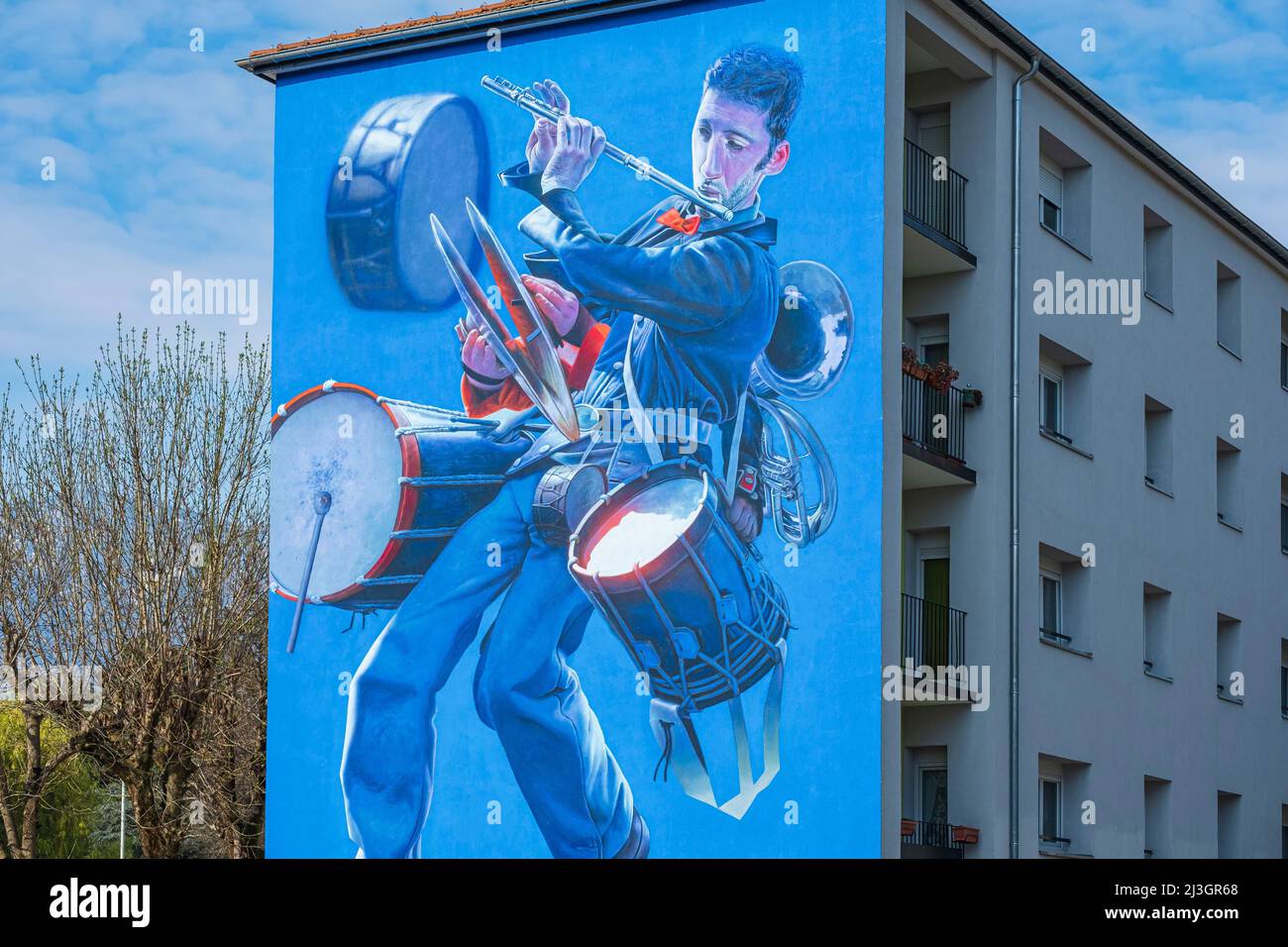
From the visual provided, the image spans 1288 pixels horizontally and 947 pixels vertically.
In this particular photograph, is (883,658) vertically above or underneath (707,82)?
underneath

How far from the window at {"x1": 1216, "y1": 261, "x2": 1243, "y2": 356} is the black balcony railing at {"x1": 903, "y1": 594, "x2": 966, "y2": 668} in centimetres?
1011

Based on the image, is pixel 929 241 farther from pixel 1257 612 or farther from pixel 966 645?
pixel 1257 612

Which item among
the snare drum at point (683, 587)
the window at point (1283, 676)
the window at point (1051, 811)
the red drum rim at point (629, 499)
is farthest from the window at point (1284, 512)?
the red drum rim at point (629, 499)

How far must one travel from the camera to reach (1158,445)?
26.9 meters

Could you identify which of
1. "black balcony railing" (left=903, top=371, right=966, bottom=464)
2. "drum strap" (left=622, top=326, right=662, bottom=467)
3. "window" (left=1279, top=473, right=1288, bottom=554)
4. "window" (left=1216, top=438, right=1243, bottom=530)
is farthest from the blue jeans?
"window" (left=1279, top=473, right=1288, bottom=554)

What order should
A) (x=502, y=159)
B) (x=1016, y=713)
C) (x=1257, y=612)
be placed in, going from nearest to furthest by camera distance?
(x=1016, y=713) → (x=502, y=159) → (x=1257, y=612)

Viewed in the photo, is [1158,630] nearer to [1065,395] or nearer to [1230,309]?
[1065,395]

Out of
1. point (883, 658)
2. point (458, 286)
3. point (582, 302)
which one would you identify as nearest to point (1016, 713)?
point (883, 658)

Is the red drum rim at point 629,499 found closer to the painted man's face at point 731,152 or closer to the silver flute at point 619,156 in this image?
the silver flute at point 619,156

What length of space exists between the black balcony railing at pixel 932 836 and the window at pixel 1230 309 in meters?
11.7

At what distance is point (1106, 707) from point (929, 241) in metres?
6.62

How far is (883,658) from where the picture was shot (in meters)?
20.4

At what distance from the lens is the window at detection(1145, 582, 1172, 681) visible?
84.6 ft

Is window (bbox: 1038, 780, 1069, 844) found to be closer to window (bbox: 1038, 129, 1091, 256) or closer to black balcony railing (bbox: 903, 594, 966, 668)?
black balcony railing (bbox: 903, 594, 966, 668)
